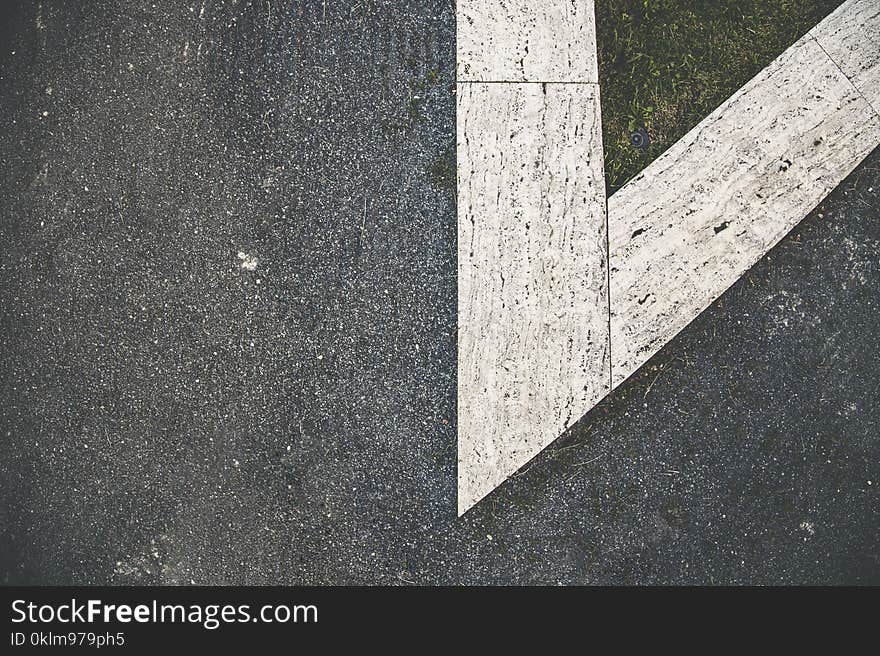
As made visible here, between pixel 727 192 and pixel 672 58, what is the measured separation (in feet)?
2.01

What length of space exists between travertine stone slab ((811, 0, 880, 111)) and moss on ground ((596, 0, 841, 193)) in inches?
3.2

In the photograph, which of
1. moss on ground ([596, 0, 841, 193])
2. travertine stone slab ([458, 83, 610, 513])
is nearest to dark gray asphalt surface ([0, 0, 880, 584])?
travertine stone slab ([458, 83, 610, 513])

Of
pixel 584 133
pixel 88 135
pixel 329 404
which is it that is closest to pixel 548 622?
pixel 329 404

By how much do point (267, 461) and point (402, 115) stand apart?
5.10ft

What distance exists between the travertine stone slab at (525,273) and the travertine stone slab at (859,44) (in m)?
1.06

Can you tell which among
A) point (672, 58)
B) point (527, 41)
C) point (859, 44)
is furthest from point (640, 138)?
point (859, 44)

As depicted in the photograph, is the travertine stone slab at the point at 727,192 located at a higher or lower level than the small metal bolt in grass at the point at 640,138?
lower

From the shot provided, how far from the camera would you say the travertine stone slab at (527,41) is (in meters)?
2.70

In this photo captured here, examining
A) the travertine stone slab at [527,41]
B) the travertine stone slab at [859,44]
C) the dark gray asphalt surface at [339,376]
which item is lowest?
the dark gray asphalt surface at [339,376]

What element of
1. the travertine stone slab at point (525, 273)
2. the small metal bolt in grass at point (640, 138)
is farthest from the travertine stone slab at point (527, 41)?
the small metal bolt in grass at point (640, 138)

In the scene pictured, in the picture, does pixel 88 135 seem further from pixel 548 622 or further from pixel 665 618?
pixel 665 618

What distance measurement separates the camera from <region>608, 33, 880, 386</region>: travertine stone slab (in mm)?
2691
